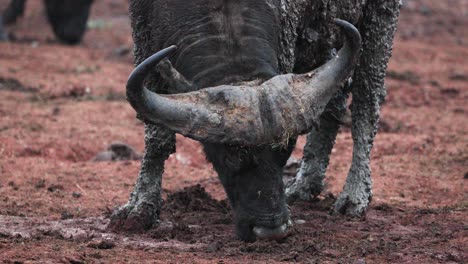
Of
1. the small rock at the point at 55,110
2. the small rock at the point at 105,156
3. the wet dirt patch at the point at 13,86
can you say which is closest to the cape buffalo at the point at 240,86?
the small rock at the point at 105,156

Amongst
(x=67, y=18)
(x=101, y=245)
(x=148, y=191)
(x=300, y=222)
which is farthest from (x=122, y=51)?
(x=101, y=245)

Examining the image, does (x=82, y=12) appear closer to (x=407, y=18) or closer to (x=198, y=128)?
(x=407, y=18)

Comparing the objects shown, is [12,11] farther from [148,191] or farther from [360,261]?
[360,261]

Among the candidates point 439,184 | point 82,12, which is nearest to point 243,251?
point 439,184

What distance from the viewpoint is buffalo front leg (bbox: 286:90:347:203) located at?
27.2 ft

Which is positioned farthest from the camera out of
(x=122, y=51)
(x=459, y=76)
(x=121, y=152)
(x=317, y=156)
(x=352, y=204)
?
(x=122, y=51)

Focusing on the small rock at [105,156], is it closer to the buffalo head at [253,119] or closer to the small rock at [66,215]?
the small rock at [66,215]

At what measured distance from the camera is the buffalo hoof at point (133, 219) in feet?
22.6

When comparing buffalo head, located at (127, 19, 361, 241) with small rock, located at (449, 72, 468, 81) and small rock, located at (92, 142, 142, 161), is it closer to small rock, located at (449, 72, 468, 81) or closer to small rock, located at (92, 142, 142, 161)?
small rock, located at (92, 142, 142, 161)

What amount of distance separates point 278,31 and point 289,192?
6.78 ft

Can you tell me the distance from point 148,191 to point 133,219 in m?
0.27

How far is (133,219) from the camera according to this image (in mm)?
6934

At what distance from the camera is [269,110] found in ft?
18.6

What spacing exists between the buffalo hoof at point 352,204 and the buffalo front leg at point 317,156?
431 mm
